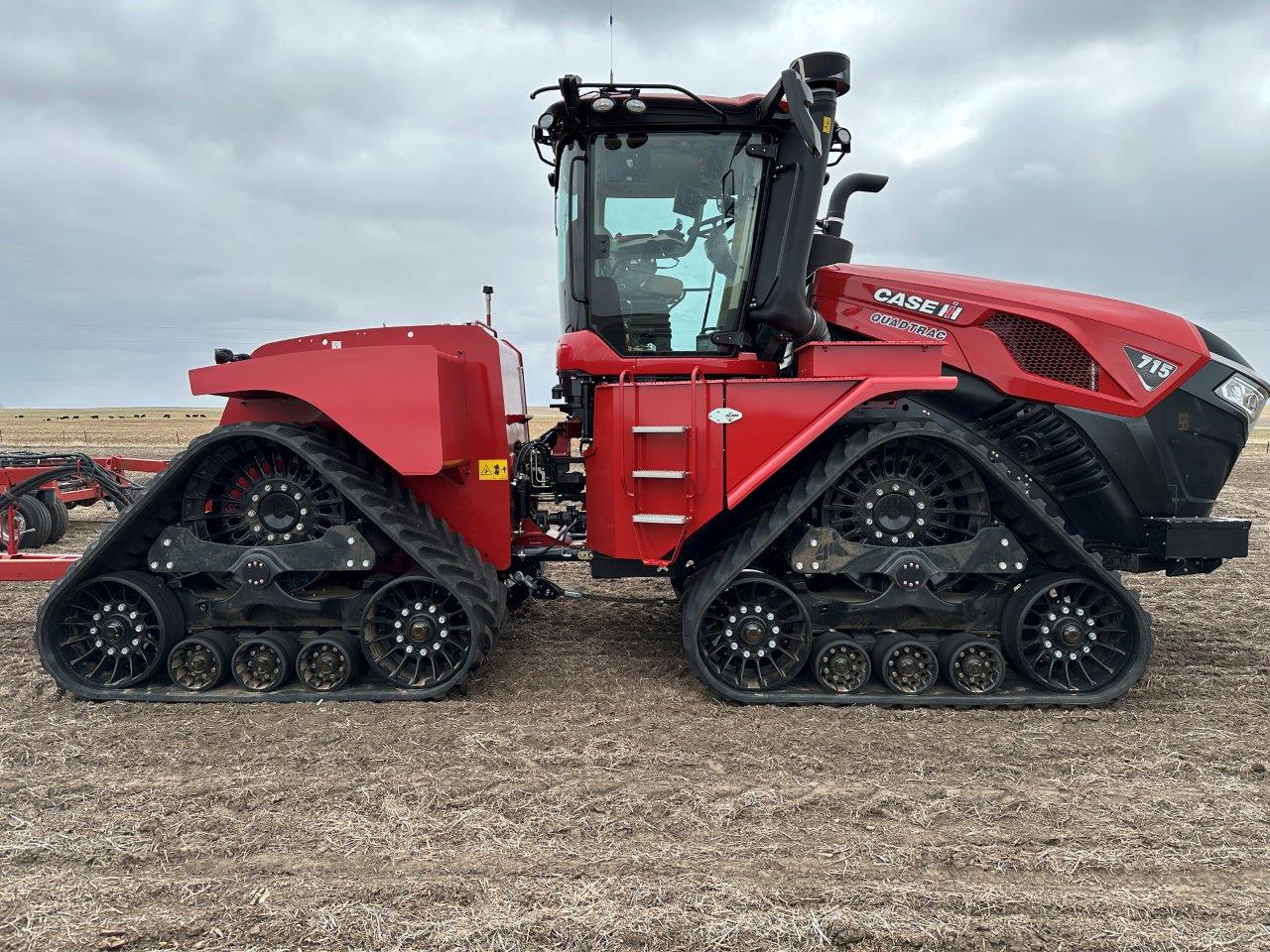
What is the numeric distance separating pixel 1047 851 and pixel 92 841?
369 cm

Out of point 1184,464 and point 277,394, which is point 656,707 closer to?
point 277,394

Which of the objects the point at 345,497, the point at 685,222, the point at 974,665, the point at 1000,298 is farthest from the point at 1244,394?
the point at 345,497

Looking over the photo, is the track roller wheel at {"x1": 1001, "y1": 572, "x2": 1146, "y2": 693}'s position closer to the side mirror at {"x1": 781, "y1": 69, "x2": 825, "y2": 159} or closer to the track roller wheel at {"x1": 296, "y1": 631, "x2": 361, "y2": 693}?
the side mirror at {"x1": 781, "y1": 69, "x2": 825, "y2": 159}

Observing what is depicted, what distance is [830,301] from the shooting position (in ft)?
17.8

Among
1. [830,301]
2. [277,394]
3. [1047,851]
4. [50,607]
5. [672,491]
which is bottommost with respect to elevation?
[1047,851]

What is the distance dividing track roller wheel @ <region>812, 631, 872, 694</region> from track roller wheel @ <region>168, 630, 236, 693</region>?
11.3 ft

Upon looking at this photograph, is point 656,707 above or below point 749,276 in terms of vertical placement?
below

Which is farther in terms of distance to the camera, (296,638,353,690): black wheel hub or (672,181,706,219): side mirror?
(672,181,706,219): side mirror

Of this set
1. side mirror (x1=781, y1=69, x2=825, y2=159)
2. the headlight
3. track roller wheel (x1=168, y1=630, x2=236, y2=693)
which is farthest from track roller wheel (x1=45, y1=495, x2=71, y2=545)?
the headlight

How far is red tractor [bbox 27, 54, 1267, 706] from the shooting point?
4496 millimetres

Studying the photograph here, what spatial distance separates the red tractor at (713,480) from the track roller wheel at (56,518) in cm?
689

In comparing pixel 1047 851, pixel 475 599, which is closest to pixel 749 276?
pixel 475 599

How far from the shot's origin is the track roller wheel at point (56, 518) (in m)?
10.1

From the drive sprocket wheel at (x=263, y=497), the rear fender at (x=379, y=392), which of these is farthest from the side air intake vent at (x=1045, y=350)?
the drive sprocket wheel at (x=263, y=497)
